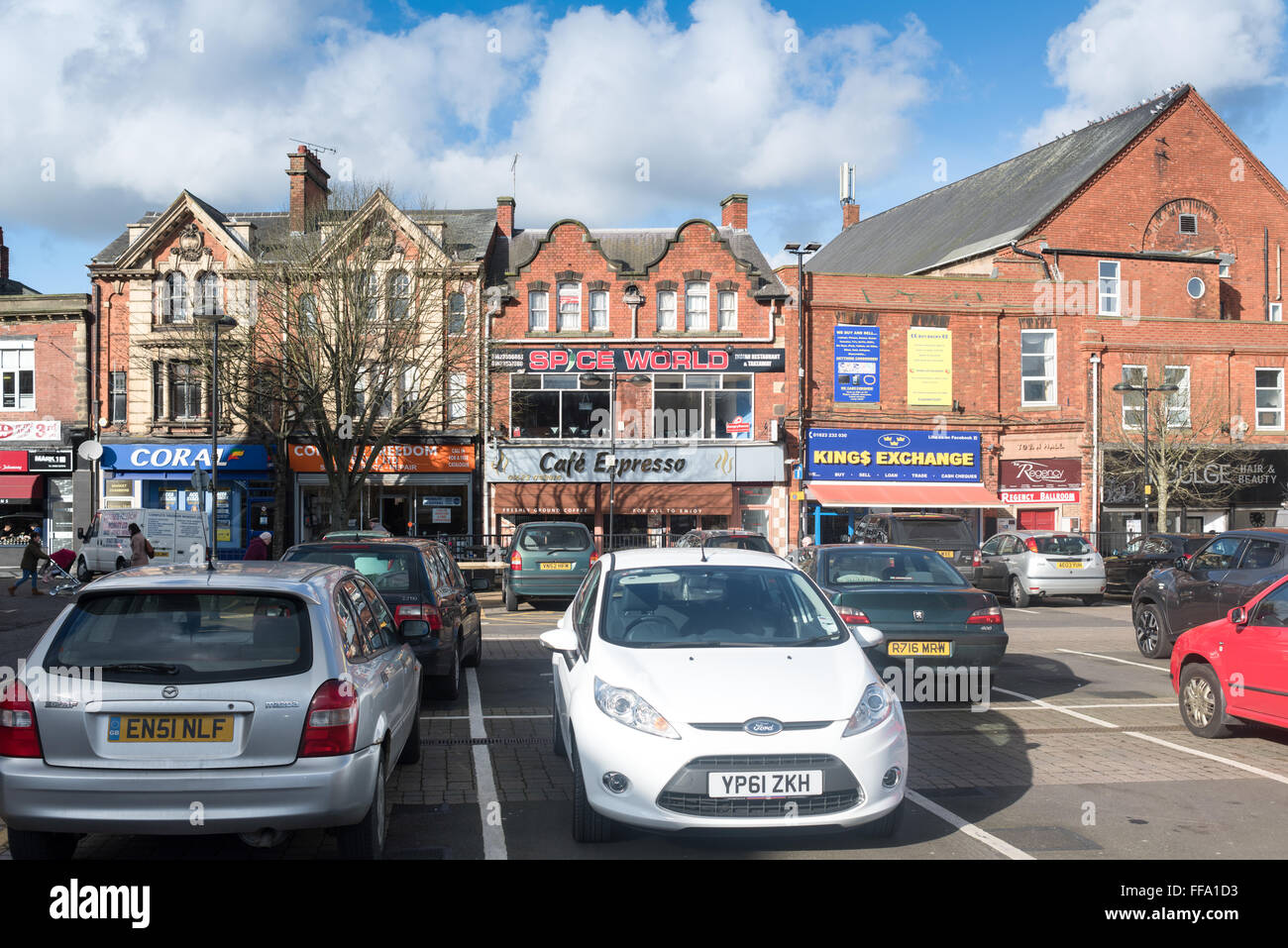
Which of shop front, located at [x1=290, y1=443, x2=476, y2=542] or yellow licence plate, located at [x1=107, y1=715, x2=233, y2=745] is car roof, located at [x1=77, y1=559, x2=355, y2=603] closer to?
yellow licence plate, located at [x1=107, y1=715, x2=233, y2=745]

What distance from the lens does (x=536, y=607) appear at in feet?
72.3

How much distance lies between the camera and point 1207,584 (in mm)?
12836

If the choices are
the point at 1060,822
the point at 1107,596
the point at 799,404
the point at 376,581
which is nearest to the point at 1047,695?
the point at 1060,822

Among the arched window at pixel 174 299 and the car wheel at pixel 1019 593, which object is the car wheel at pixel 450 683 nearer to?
Answer: the car wheel at pixel 1019 593

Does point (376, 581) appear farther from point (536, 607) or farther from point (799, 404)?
point (799, 404)

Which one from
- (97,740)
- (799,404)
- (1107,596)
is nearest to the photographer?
(97,740)

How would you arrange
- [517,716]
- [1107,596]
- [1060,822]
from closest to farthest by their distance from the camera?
[1060,822] → [517,716] → [1107,596]

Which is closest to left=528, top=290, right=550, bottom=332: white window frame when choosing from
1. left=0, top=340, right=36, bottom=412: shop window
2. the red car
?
left=0, top=340, right=36, bottom=412: shop window

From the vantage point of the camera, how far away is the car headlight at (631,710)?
17.7 ft

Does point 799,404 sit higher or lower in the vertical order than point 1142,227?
lower

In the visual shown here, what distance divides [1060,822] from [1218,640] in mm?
3315

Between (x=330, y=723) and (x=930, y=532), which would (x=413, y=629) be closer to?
(x=330, y=723)

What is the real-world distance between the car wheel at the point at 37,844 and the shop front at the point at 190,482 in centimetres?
2927

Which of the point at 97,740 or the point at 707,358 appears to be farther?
the point at 707,358
